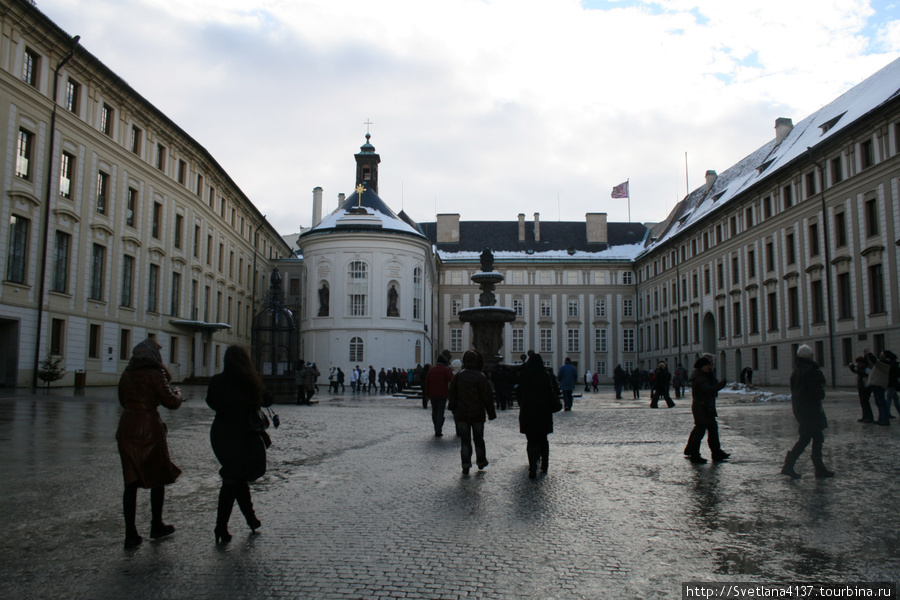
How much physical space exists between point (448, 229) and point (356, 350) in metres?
31.9

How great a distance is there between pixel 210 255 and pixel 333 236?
1087cm

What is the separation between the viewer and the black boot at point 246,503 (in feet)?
18.9

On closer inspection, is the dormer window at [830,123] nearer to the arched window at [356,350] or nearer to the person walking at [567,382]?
the person walking at [567,382]

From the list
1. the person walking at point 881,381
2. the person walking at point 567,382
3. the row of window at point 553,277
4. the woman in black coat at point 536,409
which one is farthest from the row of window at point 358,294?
the woman in black coat at point 536,409

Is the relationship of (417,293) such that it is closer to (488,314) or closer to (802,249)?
(802,249)

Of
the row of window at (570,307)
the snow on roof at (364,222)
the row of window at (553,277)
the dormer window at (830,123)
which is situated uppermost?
the dormer window at (830,123)

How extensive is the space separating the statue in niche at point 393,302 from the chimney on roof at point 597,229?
33.8m

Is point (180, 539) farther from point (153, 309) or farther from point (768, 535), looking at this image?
point (153, 309)

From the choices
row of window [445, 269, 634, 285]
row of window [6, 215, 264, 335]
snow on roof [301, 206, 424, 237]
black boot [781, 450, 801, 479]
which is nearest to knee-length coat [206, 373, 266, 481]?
black boot [781, 450, 801, 479]

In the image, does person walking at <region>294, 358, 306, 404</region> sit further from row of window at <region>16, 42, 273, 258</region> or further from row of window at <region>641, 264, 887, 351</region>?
row of window at <region>641, 264, 887, 351</region>

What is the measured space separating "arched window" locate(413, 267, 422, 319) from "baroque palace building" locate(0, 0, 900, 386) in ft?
0.67

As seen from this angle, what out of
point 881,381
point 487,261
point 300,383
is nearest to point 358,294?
point 487,261

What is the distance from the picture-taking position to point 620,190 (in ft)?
250

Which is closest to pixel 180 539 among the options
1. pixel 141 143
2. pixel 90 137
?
pixel 90 137
